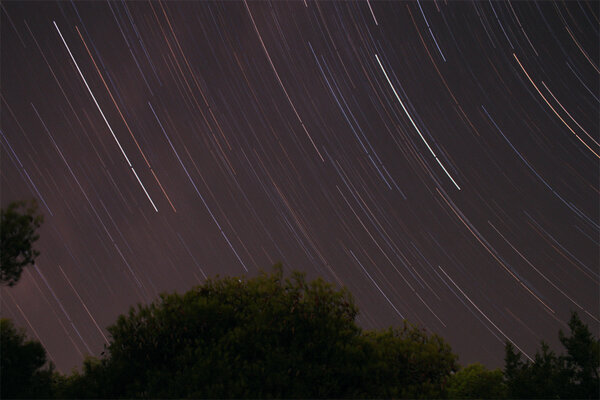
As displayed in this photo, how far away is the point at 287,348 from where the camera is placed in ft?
53.9

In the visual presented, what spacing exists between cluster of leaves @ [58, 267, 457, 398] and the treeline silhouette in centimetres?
4

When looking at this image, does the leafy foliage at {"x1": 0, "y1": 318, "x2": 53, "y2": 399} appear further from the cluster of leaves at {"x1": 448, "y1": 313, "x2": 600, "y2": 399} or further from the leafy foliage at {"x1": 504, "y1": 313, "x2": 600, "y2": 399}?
the leafy foliage at {"x1": 504, "y1": 313, "x2": 600, "y2": 399}

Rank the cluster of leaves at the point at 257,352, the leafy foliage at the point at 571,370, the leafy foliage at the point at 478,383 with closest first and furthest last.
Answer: the cluster of leaves at the point at 257,352
the leafy foliage at the point at 571,370
the leafy foliage at the point at 478,383

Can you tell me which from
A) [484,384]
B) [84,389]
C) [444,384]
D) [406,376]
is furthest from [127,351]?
[484,384]

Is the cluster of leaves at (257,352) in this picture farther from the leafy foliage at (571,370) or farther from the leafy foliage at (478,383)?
the leafy foliage at (478,383)

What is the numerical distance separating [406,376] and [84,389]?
13191 mm

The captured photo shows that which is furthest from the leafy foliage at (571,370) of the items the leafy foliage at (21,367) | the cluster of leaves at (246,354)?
the leafy foliage at (21,367)

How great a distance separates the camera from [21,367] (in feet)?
56.9

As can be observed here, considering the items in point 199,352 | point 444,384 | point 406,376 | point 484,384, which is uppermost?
point 199,352

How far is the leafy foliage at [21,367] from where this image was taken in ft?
54.9

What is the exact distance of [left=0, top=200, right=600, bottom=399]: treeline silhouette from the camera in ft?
50.8

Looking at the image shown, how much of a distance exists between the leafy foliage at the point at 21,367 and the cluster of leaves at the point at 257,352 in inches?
44.9

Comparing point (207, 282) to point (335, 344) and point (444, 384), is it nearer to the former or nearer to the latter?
point (335, 344)

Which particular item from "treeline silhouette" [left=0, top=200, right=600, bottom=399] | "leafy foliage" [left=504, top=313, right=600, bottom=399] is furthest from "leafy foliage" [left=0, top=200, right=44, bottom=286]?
"leafy foliage" [left=504, top=313, right=600, bottom=399]
